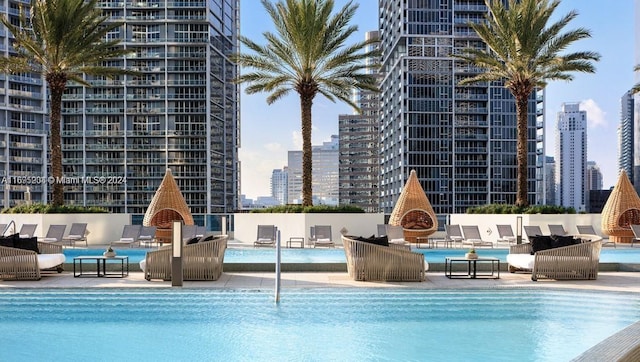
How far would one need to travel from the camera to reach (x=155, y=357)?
6.14 m

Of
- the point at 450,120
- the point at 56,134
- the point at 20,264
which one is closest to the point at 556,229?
the point at 20,264

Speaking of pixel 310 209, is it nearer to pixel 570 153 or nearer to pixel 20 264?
pixel 20 264

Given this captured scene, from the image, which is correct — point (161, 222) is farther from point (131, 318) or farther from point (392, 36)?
point (392, 36)

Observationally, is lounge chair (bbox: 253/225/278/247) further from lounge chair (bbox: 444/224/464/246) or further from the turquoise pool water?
lounge chair (bbox: 444/224/464/246)

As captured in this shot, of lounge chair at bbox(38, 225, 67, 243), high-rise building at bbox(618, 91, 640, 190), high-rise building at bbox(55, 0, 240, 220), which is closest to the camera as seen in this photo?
lounge chair at bbox(38, 225, 67, 243)

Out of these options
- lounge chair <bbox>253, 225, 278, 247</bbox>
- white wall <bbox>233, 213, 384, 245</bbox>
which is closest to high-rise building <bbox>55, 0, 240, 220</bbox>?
white wall <bbox>233, 213, 384, 245</bbox>

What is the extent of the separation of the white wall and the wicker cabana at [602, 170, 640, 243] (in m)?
7.90

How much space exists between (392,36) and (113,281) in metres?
91.3

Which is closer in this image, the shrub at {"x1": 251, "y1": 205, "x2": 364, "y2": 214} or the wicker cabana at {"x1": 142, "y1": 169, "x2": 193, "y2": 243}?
the shrub at {"x1": 251, "y1": 205, "x2": 364, "y2": 214}

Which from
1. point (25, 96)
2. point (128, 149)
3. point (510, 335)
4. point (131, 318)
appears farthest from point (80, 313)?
point (25, 96)

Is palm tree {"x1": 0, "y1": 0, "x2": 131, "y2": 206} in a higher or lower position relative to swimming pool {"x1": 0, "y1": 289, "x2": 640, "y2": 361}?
higher

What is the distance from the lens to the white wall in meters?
19.3

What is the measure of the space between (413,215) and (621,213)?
278 inches

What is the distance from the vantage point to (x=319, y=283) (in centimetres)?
1041
